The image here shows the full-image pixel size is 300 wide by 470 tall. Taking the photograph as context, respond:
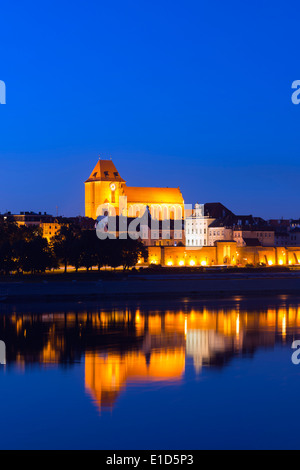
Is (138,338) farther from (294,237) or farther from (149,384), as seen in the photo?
(294,237)

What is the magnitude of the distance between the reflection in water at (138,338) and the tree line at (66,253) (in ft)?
84.0

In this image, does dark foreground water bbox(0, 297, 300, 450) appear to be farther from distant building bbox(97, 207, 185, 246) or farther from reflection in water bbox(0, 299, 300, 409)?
distant building bbox(97, 207, 185, 246)

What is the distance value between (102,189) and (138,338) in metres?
121

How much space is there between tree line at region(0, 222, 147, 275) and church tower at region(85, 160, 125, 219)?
66.6 meters

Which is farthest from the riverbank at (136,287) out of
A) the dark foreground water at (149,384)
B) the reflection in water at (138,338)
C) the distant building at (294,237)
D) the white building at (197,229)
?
the distant building at (294,237)

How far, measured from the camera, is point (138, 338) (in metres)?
31.3

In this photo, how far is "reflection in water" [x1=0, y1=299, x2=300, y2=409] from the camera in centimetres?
2353

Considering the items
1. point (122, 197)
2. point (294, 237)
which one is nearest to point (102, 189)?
point (122, 197)

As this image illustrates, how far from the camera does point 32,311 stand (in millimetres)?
41938

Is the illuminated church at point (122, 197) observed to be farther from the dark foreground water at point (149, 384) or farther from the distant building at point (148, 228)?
the dark foreground water at point (149, 384)

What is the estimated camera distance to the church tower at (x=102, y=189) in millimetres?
150875

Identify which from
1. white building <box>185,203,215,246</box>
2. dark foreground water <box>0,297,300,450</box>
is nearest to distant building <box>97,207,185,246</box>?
white building <box>185,203,215,246</box>

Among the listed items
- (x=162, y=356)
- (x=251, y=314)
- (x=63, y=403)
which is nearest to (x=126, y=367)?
(x=162, y=356)
